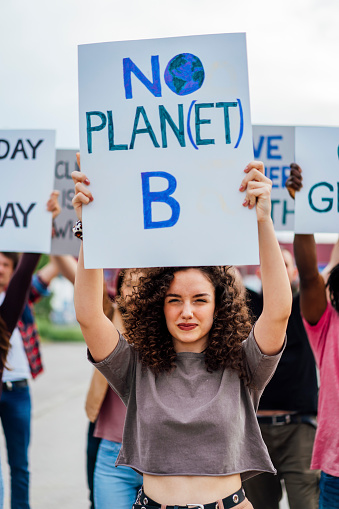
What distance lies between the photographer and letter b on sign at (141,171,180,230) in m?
2.06

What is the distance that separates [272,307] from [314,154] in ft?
4.01

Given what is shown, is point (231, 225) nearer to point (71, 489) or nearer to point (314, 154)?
point (314, 154)

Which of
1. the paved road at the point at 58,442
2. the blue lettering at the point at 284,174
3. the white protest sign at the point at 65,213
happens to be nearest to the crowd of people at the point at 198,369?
the white protest sign at the point at 65,213

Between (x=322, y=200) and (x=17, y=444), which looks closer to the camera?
(x=322, y=200)

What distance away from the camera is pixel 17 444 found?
3.89 metres

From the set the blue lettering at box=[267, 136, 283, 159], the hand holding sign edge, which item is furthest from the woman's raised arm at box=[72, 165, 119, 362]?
the blue lettering at box=[267, 136, 283, 159]

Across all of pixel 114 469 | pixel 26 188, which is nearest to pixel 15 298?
pixel 26 188

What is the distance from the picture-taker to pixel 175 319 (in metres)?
2.12

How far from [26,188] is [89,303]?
1.29 m

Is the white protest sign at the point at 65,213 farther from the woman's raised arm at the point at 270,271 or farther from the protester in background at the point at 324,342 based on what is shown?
the woman's raised arm at the point at 270,271

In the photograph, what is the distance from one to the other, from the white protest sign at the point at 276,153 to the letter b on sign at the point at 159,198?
175cm

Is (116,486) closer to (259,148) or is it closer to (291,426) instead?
(291,426)

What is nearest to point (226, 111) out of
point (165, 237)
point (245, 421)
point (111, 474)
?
point (165, 237)

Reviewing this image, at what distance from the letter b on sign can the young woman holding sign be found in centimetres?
19
